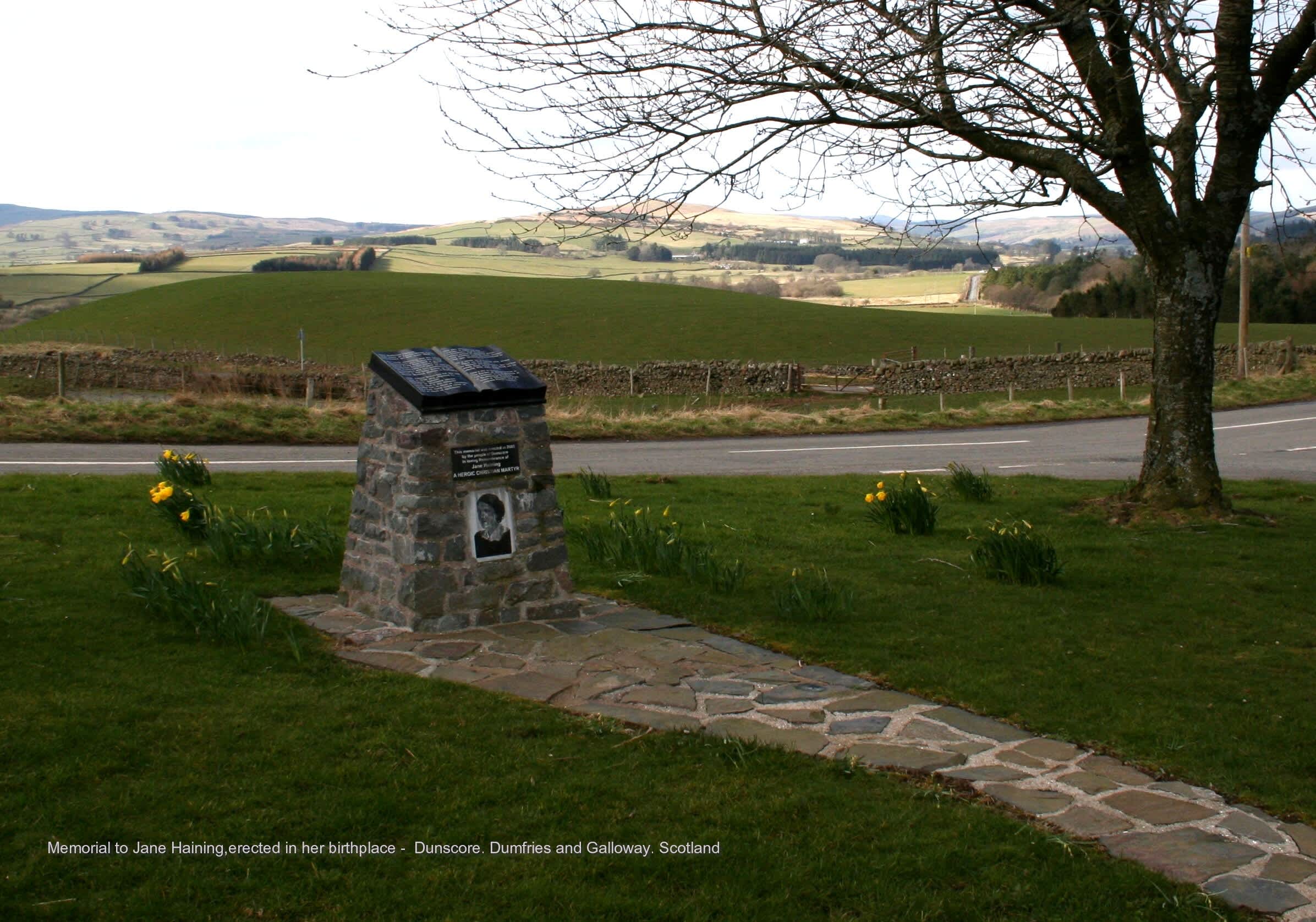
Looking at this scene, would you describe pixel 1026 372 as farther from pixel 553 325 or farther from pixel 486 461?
pixel 486 461

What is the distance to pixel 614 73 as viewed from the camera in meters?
7.89

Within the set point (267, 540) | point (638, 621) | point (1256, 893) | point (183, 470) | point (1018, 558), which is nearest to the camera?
point (1256, 893)

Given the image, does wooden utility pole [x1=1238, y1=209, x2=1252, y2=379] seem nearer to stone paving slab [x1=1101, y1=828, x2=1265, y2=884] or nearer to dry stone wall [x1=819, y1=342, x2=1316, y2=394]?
dry stone wall [x1=819, y1=342, x2=1316, y2=394]

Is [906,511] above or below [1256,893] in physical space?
above

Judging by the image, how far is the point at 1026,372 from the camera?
37250mm

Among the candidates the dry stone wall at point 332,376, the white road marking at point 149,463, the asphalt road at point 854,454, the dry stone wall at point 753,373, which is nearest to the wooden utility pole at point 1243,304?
the dry stone wall at point 753,373

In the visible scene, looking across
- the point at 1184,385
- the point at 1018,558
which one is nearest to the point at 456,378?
the point at 1018,558

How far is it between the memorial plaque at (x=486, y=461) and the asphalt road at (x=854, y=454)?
8.40 metres

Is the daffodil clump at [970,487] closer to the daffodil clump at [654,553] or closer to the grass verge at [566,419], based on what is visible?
the daffodil clump at [654,553]

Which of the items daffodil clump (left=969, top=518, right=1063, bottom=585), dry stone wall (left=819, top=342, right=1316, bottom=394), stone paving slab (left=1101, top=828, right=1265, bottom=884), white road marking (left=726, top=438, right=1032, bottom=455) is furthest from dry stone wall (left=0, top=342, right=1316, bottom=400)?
stone paving slab (left=1101, top=828, right=1265, bottom=884)

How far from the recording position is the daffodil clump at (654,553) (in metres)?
7.97

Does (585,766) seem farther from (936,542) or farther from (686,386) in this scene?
(686,386)

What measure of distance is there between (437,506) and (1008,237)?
105917 millimetres

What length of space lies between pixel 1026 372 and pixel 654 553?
104 ft
